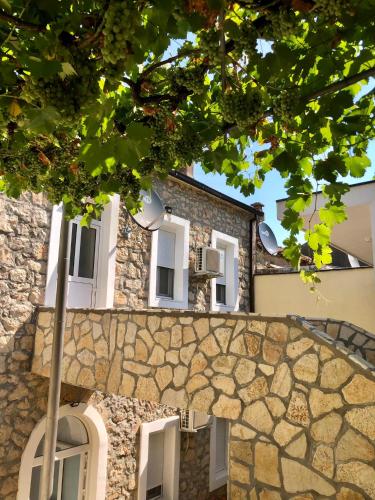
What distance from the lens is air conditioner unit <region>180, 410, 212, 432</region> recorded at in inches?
287

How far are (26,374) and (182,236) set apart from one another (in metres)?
3.94

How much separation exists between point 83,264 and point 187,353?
3.03 m

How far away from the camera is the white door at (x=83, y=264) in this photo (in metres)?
6.05

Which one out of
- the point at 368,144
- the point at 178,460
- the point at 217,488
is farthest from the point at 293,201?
the point at 217,488

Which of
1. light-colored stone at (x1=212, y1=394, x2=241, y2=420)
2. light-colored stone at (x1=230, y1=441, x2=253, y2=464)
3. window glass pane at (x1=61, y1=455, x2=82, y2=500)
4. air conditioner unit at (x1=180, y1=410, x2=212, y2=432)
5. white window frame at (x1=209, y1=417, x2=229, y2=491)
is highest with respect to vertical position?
light-colored stone at (x1=212, y1=394, x2=241, y2=420)

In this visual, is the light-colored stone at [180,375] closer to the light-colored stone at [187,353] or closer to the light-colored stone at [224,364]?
the light-colored stone at [187,353]

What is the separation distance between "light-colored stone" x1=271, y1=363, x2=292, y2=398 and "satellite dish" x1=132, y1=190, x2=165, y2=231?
398 centimetres

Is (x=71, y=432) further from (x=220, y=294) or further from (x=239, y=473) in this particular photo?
(x=220, y=294)

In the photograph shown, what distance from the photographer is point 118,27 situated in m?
1.18

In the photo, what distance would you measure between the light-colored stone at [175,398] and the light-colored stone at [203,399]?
0.11 m

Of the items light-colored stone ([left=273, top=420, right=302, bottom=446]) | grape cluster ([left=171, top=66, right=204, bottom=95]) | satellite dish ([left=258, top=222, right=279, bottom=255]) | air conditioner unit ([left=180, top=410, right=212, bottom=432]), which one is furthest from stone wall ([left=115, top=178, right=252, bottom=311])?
grape cluster ([left=171, top=66, right=204, bottom=95])

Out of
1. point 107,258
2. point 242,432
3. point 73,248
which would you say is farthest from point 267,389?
point 73,248

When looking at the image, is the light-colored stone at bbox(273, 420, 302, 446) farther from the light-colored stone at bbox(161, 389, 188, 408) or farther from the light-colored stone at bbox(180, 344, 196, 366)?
the light-colored stone at bbox(180, 344, 196, 366)

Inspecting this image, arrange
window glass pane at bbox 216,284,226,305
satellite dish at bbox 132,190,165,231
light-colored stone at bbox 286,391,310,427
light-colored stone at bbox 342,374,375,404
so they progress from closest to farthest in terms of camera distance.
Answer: light-colored stone at bbox 342,374,375,404, light-colored stone at bbox 286,391,310,427, satellite dish at bbox 132,190,165,231, window glass pane at bbox 216,284,226,305
